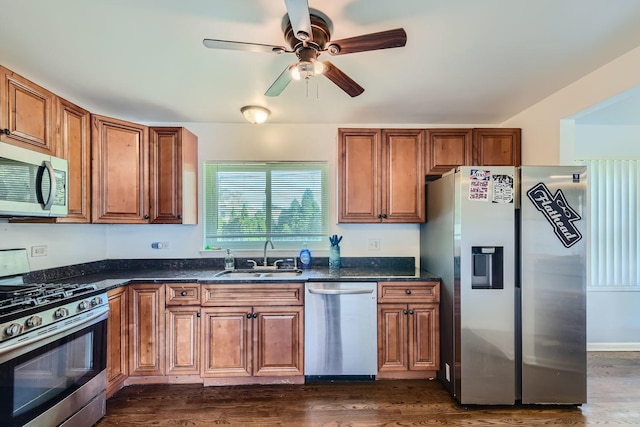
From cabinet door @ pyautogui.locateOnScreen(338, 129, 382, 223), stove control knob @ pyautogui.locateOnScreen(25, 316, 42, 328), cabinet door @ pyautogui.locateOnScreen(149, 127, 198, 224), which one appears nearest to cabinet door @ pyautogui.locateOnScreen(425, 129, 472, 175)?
cabinet door @ pyautogui.locateOnScreen(338, 129, 382, 223)

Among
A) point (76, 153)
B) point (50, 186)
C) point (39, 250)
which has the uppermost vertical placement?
point (76, 153)

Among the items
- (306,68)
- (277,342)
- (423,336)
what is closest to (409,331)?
(423,336)

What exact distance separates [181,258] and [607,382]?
4.09 meters

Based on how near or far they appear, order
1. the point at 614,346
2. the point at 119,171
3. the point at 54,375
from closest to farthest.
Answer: the point at 54,375 → the point at 119,171 → the point at 614,346

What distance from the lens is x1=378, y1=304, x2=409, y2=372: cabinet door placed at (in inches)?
96.0

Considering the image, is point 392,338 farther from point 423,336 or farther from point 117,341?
point 117,341

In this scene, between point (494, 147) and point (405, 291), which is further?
point (494, 147)

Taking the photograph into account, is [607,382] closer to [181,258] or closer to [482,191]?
[482,191]

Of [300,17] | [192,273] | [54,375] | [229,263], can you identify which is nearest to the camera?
[300,17]

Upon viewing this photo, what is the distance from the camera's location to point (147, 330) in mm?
2363

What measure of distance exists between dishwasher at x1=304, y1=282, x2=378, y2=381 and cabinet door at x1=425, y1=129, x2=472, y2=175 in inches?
54.8

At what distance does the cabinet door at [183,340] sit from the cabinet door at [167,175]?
86 cm

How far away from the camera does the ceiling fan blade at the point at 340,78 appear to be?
1586 millimetres

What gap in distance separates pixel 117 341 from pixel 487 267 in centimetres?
297
